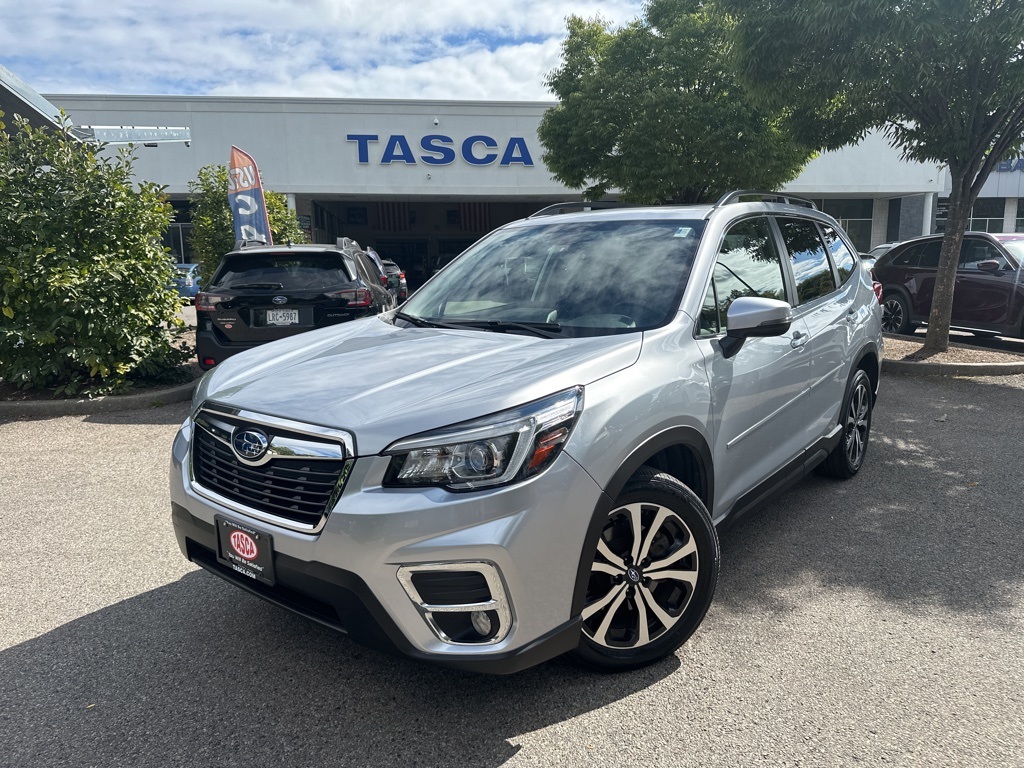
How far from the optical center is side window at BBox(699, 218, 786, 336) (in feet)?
10.7

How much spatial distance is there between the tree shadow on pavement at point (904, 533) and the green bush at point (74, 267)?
6486 millimetres

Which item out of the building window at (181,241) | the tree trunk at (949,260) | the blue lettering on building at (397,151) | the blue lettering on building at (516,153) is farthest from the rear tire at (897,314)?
the building window at (181,241)

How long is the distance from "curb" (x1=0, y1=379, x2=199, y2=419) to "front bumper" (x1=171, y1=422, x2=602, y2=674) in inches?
236

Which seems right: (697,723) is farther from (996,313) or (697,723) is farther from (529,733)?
(996,313)

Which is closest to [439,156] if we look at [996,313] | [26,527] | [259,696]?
[996,313]

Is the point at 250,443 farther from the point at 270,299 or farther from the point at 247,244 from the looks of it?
the point at 247,244

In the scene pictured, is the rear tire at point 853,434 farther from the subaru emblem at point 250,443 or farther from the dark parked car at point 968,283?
the dark parked car at point 968,283

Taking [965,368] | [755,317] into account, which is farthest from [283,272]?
[965,368]

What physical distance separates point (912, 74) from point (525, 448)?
771cm

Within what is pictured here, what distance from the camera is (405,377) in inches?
104

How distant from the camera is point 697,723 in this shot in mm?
2537

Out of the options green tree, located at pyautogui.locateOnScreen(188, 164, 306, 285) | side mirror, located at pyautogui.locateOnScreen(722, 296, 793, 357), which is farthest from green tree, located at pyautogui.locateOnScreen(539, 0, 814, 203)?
side mirror, located at pyautogui.locateOnScreen(722, 296, 793, 357)

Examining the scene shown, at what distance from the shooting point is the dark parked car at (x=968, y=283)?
34.0 ft

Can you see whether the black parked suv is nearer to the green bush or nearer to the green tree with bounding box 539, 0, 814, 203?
the green bush
